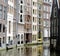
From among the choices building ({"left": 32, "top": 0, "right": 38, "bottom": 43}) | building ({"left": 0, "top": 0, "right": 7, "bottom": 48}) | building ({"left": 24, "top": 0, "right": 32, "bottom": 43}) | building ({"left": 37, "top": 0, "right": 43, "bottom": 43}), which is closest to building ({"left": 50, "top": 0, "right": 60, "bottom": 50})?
building ({"left": 0, "top": 0, "right": 7, "bottom": 48})

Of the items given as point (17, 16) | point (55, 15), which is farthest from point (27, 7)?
point (55, 15)

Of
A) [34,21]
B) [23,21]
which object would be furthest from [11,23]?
[34,21]

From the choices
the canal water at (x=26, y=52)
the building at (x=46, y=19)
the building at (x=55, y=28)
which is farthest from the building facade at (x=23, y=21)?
the building at (x=55, y=28)

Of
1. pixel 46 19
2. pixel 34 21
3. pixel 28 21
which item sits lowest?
pixel 28 21

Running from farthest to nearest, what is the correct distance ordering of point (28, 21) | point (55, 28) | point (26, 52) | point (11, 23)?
point (28, 21) → point (11, 23) → point (55, 28) → point (26, 52)

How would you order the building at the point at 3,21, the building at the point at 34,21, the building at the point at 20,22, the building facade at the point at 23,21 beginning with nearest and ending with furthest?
the building at the point at 3,21 → the building facade at the point at 23,21 → the building at the point at 20,22 → the building at the point at 34,21

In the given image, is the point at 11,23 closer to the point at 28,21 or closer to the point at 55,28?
the point at 55,28

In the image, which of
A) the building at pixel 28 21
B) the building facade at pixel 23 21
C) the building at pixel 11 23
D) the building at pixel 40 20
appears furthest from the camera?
the building at pixel 40 20

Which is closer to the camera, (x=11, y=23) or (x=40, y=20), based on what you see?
(x=11, y=23)

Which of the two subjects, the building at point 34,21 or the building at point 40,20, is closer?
the building at point 34,21

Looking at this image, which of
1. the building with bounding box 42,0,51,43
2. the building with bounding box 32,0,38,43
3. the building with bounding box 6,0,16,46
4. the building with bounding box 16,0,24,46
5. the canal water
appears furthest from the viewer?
the building with bounding box 42,0,51,43

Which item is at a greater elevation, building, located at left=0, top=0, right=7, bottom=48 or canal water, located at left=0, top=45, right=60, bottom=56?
building, located at left=0, top=0, right=7, bottom=48

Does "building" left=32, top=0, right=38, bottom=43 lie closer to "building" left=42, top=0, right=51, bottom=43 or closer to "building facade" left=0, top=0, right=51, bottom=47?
"building facade" left=0, top=0, right=51, bottom=47

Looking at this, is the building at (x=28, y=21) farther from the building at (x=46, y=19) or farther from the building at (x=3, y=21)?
the building at (x=3, y=21)
